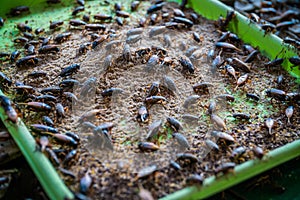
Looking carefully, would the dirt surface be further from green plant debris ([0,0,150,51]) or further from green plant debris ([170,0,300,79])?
green plant debris ([0,0,150,51])

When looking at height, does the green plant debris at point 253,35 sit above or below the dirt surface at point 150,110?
above

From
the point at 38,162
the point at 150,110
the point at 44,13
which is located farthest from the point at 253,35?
the point at 38,162

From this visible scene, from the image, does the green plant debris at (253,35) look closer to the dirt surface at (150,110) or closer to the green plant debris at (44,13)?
the dirt surface at (150,110)

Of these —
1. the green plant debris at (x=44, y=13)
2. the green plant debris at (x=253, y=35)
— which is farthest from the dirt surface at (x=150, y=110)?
the green plant debris at (x=44, y=13)

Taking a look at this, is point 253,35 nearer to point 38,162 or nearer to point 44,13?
point 44,13

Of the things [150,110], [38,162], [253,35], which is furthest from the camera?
[253,35]

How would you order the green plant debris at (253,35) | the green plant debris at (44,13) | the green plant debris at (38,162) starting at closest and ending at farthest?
the green plant debris at (38,162) → the green plant debris at (253,35) → the green plant debris at (44,13)

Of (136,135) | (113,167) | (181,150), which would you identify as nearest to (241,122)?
(181,150)

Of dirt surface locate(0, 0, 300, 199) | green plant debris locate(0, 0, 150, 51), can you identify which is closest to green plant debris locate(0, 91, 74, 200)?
Result: dirt surface locate(0, 0, 300, 199)

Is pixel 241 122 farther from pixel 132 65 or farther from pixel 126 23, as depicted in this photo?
pixel 126 23
